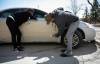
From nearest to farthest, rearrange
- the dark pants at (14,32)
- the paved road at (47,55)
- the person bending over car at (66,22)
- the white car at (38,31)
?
the paved road at (47,55), the person bending over car at (66,22), the dark pants at (14,32), the white car at (38,31)

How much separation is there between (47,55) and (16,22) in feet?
5.77

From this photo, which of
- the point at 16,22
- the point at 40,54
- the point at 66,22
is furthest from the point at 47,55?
the point at 16,22

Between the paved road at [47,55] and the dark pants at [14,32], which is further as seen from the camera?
the dark pants at [14,32]

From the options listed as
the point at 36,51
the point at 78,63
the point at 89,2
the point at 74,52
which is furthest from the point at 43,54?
the point at 89,2

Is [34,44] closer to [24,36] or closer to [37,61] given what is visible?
[24,36]

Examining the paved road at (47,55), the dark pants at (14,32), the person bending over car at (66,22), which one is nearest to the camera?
the paved road at (47,55)

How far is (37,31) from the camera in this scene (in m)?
9.09

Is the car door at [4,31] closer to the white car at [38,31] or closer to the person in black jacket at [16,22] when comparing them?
the white car at [38,31]

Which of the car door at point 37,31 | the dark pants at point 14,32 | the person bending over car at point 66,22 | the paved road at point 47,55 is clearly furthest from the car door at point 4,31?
the person bending over car at point 66,22

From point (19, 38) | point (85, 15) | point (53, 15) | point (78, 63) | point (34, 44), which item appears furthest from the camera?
point (85, 15)

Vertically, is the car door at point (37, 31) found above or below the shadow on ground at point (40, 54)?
above

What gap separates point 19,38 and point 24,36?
29cm

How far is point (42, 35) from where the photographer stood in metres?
9.09

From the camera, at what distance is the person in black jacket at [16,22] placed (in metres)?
8.52
